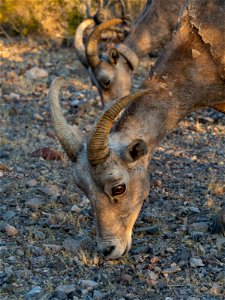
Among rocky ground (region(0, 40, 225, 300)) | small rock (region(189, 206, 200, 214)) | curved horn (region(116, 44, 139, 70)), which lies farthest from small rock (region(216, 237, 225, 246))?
curved horn (region(116, 44, 139, 70))

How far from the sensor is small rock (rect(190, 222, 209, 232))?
668 centimetres

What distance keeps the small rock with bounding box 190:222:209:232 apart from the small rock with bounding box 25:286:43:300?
1803 millimetres

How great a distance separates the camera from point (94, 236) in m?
6.64

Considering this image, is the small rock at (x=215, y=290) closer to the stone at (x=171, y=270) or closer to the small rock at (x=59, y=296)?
the stone at (x=171, y=270)

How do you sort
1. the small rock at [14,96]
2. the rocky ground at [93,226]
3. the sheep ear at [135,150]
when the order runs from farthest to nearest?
the small rock at [14,96] → the sheep ear at [135,150] → the rocky ground at [93,226]

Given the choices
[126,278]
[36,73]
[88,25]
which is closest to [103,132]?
[126,278]

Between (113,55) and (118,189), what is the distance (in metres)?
4.78

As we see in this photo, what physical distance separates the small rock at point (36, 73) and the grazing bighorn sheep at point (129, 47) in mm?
2814

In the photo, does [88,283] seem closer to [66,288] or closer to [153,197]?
[66,288]

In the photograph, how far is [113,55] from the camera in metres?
10.4

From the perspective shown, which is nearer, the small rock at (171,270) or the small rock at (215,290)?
the small rock at (215,290)

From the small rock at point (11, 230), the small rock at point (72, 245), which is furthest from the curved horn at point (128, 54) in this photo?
the small rock at point (72, 245)

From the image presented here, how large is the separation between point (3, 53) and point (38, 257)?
9.58 metres

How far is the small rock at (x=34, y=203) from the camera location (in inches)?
291
